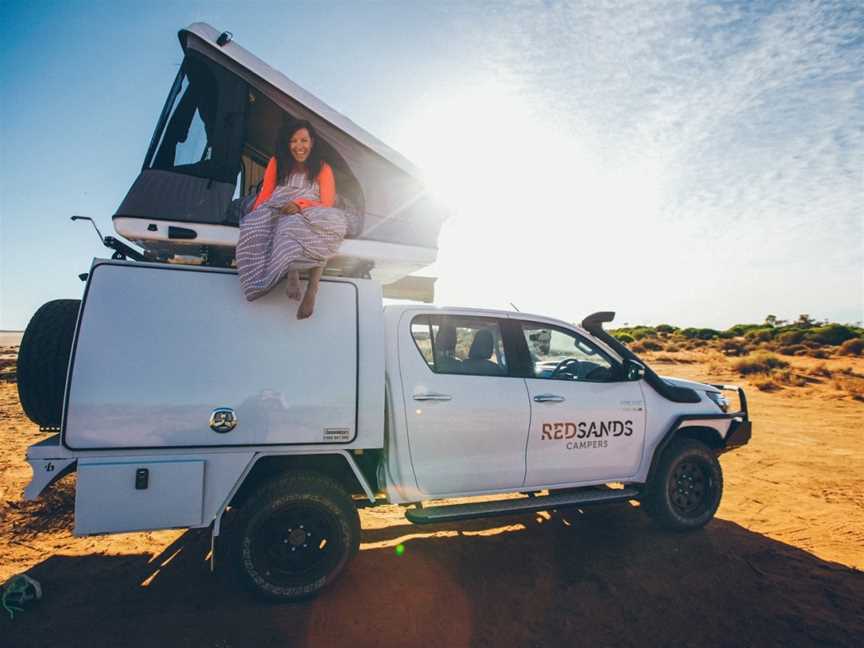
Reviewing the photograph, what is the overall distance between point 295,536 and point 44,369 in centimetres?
192

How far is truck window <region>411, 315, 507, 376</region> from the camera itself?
12.2 ft

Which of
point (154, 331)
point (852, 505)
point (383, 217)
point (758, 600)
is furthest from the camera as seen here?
point (852, 505)

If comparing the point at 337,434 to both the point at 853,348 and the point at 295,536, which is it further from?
the point at 853,348

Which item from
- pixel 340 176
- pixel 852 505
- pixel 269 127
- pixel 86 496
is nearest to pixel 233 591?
pixel 86 496

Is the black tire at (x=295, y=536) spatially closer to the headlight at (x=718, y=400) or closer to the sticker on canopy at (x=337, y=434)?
the sticker on canopy at (x=337, y=434)

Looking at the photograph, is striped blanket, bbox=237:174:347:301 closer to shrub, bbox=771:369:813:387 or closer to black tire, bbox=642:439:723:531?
black tire, bbox=642:439:723:531

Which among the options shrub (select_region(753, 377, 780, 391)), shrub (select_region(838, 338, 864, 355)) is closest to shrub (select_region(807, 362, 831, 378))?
shrub (select_region(753, 377, 780, 391))

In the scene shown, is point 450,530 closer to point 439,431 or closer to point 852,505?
point 439,431

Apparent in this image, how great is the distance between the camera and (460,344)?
155 inches

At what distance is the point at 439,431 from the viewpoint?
3498 millimetres

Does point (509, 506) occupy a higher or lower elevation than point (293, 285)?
lower

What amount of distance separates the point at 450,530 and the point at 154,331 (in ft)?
11.0

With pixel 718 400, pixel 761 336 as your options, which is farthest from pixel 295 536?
pixel 761 336

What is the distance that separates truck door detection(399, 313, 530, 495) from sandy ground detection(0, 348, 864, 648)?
81cm
